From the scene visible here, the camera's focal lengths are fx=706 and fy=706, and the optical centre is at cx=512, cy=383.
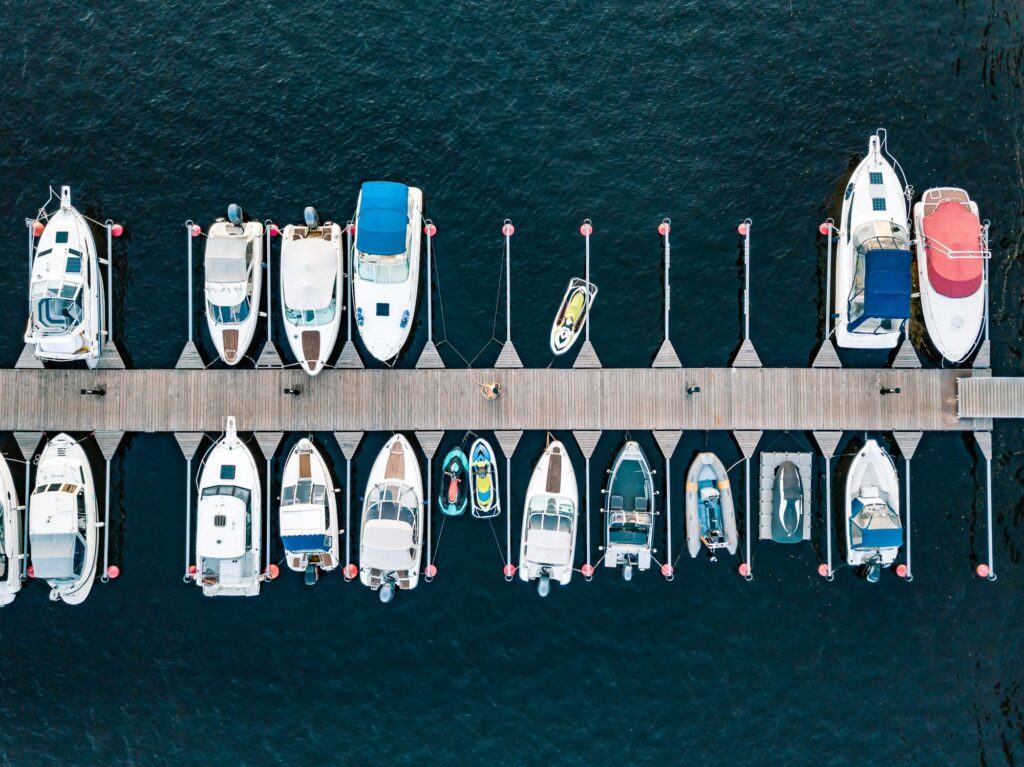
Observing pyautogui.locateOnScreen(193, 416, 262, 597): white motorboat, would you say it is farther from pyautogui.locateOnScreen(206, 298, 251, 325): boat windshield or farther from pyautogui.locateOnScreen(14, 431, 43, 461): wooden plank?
pyautogui.locateOnScreen(14, 431, 43, 461): wooden plank

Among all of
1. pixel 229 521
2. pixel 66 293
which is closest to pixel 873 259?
pixel 229 521

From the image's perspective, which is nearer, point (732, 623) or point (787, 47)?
point (732, 623)

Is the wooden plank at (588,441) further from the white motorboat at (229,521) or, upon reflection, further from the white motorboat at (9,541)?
the white motorboat at (9,541)

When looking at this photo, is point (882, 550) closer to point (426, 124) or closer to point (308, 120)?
point (426, 124)

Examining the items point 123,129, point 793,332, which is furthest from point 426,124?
point 793,332

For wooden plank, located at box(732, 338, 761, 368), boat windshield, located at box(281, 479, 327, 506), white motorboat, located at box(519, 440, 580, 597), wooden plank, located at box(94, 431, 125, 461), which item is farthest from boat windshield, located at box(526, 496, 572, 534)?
wooden plank, located at box(94, 431, 125, 461)

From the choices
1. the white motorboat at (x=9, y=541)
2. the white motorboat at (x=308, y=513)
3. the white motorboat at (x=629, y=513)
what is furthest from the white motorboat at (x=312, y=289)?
the white motorboat at (x=629, y=513)

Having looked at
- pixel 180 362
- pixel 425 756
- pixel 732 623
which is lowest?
pixel 425 756
